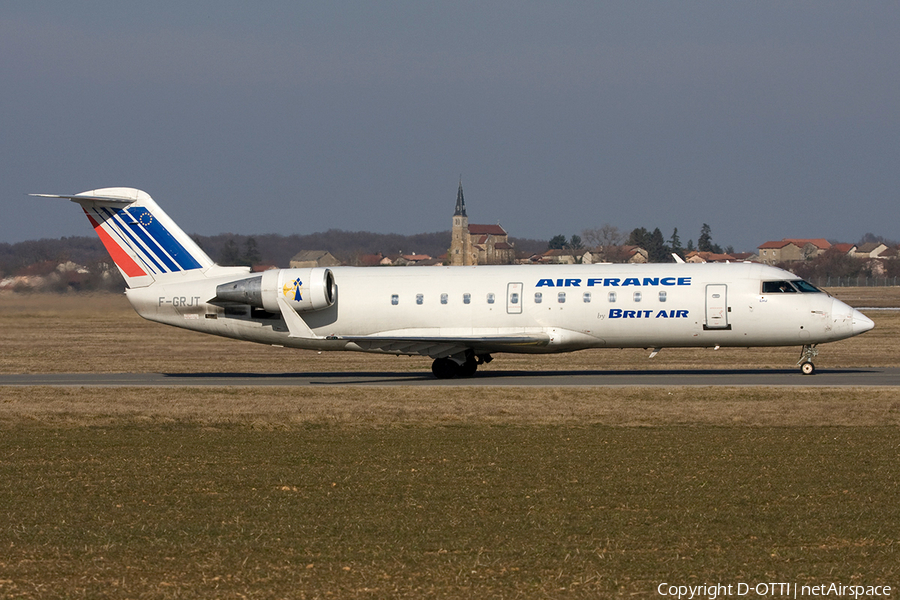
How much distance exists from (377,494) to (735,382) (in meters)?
16.7

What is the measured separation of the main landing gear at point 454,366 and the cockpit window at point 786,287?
8.89 meters

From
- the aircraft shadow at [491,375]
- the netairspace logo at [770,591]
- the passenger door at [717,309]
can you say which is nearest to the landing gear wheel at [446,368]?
the aircraft shadow at [491,375]

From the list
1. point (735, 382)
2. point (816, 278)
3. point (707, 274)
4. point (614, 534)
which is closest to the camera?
point (614, 534)

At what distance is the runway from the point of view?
2711cm

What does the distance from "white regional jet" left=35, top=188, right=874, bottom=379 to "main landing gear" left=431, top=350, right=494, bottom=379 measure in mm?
36

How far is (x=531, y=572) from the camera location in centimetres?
930

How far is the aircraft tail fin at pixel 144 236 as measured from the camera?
3134 cm

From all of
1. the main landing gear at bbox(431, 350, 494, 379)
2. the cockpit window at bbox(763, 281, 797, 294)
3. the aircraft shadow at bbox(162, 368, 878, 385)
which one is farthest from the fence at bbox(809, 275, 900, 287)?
the main landing gear at bbox(431, 350, 494, 379)

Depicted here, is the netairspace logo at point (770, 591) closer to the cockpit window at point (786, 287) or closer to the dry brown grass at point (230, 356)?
the cockpit window at point (786, 287)

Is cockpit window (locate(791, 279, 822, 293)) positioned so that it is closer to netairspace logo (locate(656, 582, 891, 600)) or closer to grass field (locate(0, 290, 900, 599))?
grass field (locate(0, 290, 900, 599))

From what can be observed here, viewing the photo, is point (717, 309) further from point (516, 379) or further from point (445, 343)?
point (445, 343)

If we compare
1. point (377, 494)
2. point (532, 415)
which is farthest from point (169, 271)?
point (377, 494)

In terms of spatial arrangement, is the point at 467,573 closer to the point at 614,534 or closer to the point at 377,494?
the point at 614,534

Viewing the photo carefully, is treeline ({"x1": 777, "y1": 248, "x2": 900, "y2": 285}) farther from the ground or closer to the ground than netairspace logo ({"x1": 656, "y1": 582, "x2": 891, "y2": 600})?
farther from the ground
